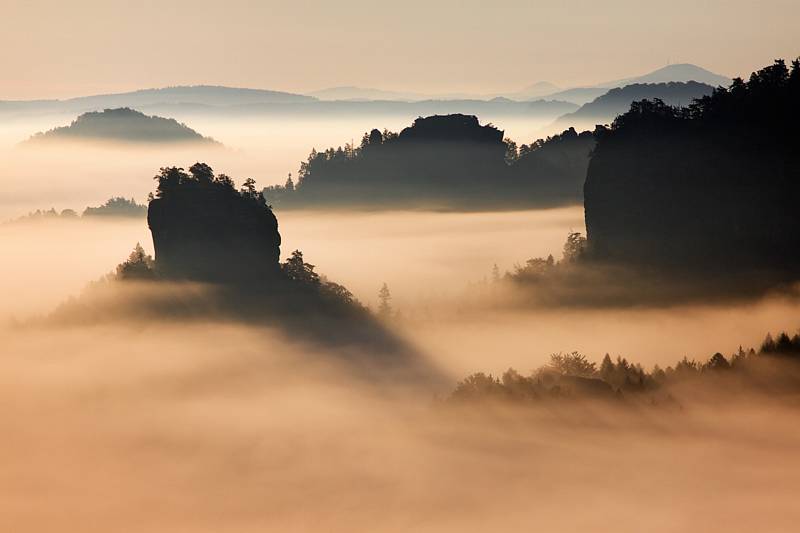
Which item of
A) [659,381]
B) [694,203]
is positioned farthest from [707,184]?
[659,381]

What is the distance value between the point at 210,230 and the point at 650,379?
45.2 meters

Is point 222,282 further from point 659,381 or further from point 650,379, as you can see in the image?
point 659,381

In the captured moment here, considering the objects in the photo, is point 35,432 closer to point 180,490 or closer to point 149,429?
point 149,429

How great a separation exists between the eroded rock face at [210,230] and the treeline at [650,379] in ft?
91.1

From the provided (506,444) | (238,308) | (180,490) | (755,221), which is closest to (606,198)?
(755,221)

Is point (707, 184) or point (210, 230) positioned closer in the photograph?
point (210, 230)

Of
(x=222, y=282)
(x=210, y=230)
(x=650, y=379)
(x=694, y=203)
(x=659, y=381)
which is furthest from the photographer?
(x=694, y=203)

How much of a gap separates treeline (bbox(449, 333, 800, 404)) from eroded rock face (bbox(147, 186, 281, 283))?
27.8 meters

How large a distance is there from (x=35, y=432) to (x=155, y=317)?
16.9 m

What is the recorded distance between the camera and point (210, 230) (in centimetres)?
10894

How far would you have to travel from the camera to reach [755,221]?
11975cm

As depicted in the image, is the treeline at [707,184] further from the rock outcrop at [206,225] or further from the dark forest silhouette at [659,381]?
the rock outcrop at [206,225]

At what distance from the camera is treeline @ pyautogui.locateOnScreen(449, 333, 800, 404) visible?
84625 millimetres

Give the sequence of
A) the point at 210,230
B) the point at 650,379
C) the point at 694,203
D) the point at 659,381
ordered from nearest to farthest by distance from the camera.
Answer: the point at 650,379, the point at 659,381, the point at 210,230, the point at 694,203
